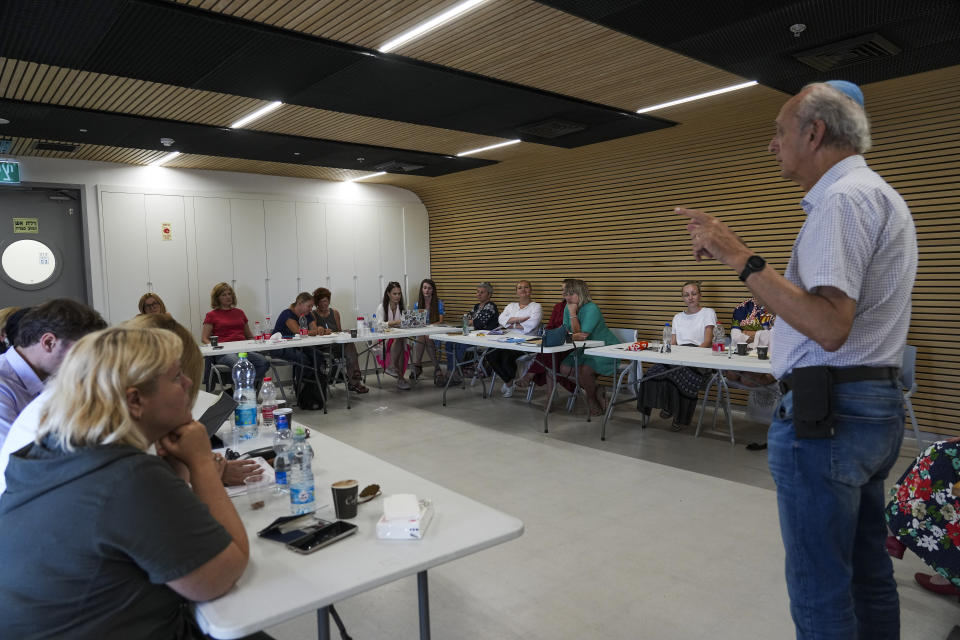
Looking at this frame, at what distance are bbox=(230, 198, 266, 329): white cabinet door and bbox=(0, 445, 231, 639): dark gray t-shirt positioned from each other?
24.2 feet

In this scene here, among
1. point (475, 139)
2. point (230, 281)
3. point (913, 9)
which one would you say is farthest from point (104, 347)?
point (230, 281)

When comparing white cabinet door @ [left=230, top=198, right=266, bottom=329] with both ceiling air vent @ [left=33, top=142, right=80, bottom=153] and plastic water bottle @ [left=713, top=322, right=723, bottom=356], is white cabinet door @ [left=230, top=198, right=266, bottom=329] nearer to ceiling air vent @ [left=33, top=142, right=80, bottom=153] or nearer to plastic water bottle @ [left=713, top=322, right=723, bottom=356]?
ceiling air vent @ [left=33, top=142, right=80, bottom=153]

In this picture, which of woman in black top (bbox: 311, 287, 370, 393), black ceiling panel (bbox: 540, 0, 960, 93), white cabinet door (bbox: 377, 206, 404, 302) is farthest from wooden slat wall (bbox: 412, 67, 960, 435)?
woman in black top (bbox: 311, 287, 370, 393)

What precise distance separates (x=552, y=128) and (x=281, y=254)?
4545 millimetres

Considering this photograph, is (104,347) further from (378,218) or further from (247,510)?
(378,218)

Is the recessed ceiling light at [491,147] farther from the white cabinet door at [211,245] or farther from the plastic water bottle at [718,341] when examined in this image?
→ the white cabinet door at [211,245]

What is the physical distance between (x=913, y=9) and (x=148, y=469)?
13.3ft

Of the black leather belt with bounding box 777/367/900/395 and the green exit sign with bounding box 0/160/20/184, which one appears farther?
the green exit sign with bounding box 0/160/20/184

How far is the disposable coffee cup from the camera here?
5.86ft

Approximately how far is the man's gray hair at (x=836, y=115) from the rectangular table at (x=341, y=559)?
1.29 metres

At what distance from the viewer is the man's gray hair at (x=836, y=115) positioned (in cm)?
147

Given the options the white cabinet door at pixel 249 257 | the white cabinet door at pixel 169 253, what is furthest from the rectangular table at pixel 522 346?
the white cabinet door at pixel 169 253

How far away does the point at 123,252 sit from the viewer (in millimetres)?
7422

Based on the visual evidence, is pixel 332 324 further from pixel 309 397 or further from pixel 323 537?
pixel 323 537
